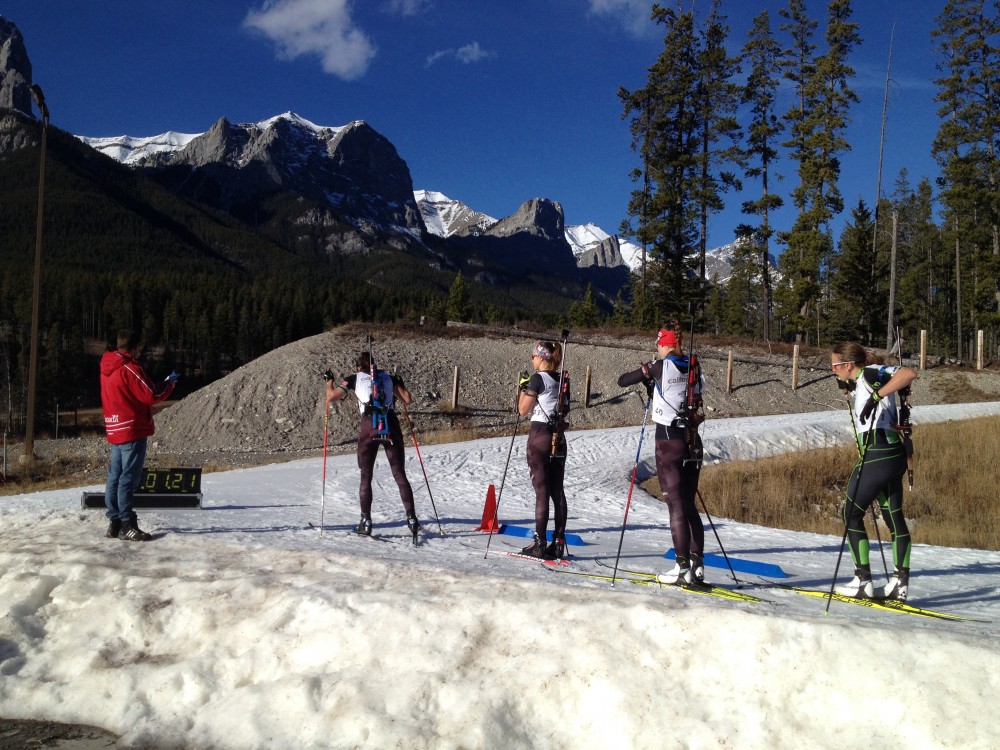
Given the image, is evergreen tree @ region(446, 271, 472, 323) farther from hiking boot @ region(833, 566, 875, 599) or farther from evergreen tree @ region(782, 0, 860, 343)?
hiking boot @ region(833, 566, 875, 599)

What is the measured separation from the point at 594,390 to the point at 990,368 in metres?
20.8

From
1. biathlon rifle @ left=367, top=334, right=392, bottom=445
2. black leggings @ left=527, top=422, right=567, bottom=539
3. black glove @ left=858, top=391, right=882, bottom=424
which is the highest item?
black glove @ left=858, top=391, right=882, bottom=424

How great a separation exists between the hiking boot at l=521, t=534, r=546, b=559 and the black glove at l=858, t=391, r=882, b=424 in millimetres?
3327

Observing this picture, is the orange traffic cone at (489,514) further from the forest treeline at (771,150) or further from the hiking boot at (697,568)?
the forest treeline at (771,150)

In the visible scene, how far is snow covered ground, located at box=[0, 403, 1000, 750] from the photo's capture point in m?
4.18

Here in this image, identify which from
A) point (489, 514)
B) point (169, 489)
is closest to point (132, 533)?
point (169, 489)

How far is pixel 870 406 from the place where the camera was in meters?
6.35

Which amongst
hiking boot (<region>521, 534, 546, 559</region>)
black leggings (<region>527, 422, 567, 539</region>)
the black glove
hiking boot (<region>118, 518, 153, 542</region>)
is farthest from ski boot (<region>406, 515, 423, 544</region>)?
the black glove

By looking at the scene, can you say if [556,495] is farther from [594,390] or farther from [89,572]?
[594,390]

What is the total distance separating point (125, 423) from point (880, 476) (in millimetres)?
7222

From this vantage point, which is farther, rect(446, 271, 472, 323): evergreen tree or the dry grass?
rect(446, 271, 472, 323): evergreen tree

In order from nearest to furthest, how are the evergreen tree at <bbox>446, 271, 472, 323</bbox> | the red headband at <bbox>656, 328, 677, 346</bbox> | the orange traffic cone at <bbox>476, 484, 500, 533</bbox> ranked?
1. the red headband at <bbox>656, 328, 677, 346</bbox>
2. the orange traffic cone at <bbox>476, 484, 500, 533</bbox>
3. the evergreen tree at <bbox>446, 271, 472, 323</bbox>

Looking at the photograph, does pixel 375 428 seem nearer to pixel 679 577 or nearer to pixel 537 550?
pixel 537 550

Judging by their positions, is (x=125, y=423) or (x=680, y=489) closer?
Result: (x=680, y=489)
